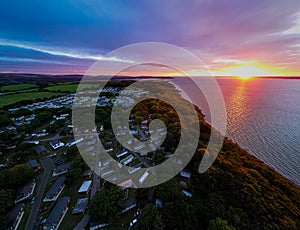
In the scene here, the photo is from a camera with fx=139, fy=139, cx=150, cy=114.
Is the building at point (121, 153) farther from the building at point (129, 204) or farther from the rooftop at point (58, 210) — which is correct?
the rooftop at point (58, 210)

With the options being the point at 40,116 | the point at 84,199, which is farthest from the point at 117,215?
the point at 40,116

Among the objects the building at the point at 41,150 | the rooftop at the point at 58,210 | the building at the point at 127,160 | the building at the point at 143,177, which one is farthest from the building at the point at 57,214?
the building at the point at 41,150

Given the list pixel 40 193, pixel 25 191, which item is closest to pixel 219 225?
pixel 40 193

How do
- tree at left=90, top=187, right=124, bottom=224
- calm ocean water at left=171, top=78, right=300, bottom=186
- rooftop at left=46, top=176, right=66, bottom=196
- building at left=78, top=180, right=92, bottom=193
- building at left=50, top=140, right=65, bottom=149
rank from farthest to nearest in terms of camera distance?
building at left=50, top=140, right=65, bottom=149, calm ocean water at left=171, top=78, right=300, bottom=186, building at left=78, top=180, right=92, bottom=193, rooftop at left=46, top=176, right=66, bottom=196, tree at left=90, top=187, right=124, bottom=224

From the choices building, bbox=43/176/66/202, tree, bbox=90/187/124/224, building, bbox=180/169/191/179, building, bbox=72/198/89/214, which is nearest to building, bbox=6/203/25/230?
building, bbox=43/176/66/202

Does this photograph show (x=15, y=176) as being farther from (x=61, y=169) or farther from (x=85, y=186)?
(x=85, y=186)

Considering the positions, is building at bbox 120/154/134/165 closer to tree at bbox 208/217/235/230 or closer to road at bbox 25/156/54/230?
road at bbox 25/156/54/230
